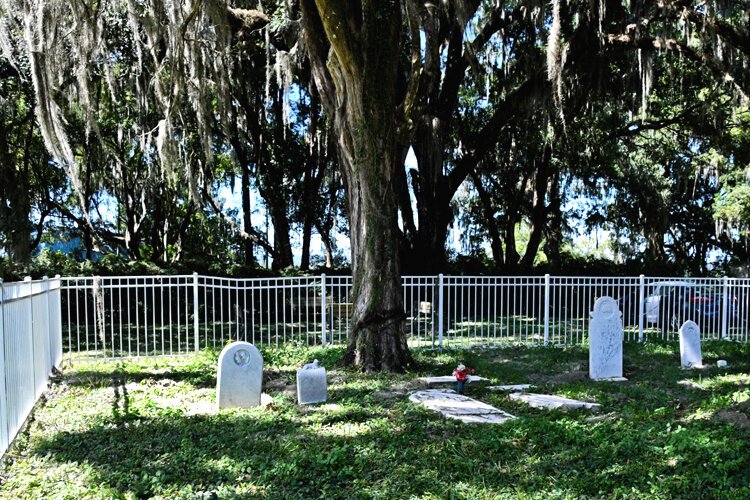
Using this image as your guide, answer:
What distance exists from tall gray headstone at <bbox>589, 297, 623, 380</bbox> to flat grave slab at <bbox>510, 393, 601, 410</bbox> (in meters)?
1.67

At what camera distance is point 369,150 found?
8.55m

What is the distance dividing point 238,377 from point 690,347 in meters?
7.40

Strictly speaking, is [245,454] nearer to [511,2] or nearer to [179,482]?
[179,482]

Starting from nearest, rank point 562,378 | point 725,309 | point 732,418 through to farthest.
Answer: point 732,418
point 562,378
point 725,309

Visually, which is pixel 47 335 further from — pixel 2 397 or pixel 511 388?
pixel 511 388

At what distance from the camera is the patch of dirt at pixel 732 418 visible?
5.30 metres

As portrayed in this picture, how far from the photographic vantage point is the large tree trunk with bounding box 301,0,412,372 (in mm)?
8375

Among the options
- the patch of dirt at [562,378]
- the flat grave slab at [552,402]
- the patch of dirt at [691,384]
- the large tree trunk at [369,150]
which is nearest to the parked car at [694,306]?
the patch of dirt at [691,384]

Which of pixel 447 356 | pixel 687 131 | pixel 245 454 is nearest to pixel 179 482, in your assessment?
pixel 245 454

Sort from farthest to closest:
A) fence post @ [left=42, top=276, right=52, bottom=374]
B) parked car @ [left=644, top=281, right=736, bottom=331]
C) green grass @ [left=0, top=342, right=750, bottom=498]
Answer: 1. parked car @ [left=644, top=281, right=736, bottom=331]
2. fence post @ [left=42, top=276, right=52, bottom=374]
3. green grass @ [left=0, top=342, right=750, bottom=498]

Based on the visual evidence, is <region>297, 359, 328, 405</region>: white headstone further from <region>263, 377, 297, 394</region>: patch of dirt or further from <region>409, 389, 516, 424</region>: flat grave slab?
<region>409, 389, 516, 424</region>: flat grave slab

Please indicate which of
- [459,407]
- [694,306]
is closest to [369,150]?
[459,407]

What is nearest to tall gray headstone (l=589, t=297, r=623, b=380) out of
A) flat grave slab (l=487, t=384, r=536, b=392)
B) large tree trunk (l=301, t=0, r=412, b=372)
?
flat grave slab (l=487, t=384, r=536, b=392)

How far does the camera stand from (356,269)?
8.95 metres
